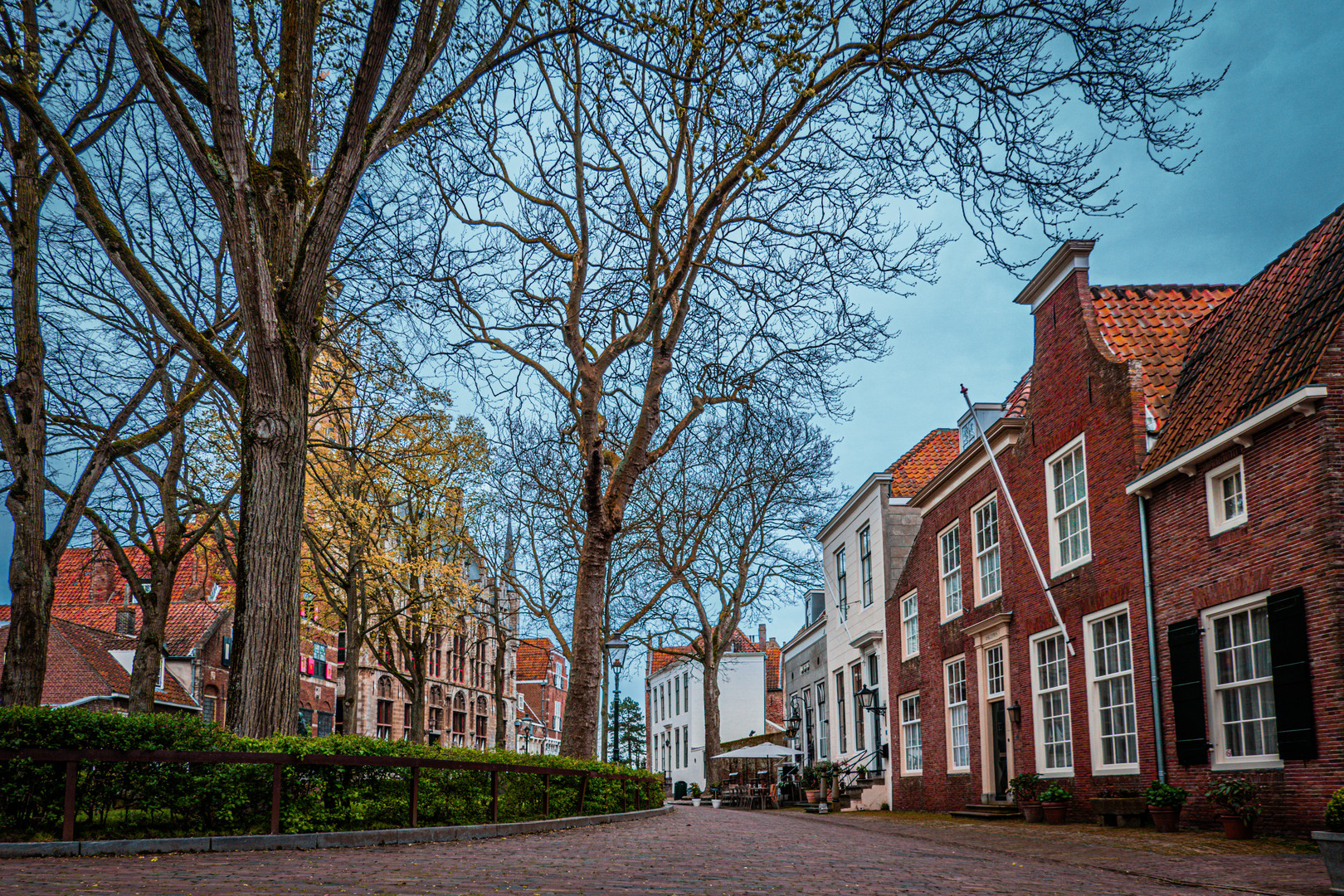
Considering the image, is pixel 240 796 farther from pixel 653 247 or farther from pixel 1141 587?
pixel 1141 587

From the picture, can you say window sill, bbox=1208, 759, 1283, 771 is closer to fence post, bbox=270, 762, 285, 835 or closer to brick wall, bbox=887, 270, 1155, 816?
brick wall, bbox=887, 270, 1155, 816

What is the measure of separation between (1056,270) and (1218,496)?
603 cm

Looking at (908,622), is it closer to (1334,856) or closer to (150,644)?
(150,644)

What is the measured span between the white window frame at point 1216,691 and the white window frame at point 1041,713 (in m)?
3.96

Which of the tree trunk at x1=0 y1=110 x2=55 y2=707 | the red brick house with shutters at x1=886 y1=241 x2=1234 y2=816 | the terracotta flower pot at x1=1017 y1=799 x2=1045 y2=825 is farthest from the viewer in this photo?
the terracotta flower pot at x1=1017 y1=799 x2=1045 y2=825

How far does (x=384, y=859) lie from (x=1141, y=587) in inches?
425

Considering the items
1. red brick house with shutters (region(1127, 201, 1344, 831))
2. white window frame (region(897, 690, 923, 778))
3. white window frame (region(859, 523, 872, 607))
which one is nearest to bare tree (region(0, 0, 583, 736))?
red brick house with shutters (region(1127, 201, 1344, 831))

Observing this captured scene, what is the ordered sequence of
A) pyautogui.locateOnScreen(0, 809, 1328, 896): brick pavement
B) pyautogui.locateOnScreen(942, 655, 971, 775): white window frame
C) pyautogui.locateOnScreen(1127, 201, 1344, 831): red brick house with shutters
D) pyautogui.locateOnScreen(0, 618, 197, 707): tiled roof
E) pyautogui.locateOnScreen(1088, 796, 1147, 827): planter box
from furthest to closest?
pyautogui.locateOnScreen(0, 618, 197, 707): tiled roof
pyautogui.locateOnScreen(942, 655, 971, 775): white window frame
pyautogui.locateOnScreen(1088, 796, 1147, 827): planter box
pyautogui.locateOnScreen(1127, 201, 1344, 831): red brick house with shutters
pyautogui.locateOnScreen(0, 809, 1328, 896): brick pavement

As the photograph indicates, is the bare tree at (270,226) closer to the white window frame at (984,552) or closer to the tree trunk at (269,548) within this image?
the tree trunk at (269,548)

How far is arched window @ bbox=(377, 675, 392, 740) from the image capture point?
169ft

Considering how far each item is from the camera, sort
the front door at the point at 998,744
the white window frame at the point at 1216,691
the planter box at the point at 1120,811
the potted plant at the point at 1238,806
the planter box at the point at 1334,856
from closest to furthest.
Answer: the planter box at the point at 1334,856, the potted plant at the point at 1238,806, the white window frame at the point at 1216,691, the planter box at the point at 1120,811, the front door at the point at 998,744

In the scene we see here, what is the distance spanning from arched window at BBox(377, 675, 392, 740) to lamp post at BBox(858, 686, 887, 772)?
30179 millimetres

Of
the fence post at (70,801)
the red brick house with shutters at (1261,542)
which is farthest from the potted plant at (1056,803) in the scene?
the fence post at (70,801)

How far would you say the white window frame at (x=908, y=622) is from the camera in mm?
25734
